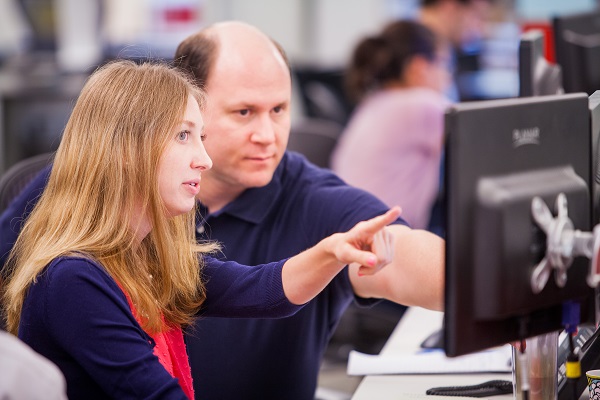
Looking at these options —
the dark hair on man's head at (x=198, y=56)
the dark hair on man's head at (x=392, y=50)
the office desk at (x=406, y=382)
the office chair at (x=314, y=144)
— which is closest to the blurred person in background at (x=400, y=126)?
the dark hair on man's head at (x=392, y=50)

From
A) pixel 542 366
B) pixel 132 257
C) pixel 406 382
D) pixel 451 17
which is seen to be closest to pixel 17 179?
pixel 132 257

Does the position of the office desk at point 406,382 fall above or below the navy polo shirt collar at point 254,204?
below

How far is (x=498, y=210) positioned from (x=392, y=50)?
249 centimetres

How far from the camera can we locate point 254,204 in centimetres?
179

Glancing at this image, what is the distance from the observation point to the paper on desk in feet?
5.82

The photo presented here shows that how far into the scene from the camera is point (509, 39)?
5.69 meters

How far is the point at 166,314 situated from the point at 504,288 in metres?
0.53

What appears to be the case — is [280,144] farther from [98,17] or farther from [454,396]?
[98,17]

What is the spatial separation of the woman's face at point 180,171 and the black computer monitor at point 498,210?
0.41 m

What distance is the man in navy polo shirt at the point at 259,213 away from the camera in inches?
67.2

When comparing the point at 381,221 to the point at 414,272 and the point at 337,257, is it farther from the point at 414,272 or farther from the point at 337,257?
the point at 414,272

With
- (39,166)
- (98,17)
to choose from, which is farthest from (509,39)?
(39,166)

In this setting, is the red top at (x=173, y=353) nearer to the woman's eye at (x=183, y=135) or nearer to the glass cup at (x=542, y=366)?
the woman's eye at (x=183, y=135)

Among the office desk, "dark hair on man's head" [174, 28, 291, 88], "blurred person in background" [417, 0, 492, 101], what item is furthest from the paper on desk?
"blurred person in background" [417, 0, 492, 101]
